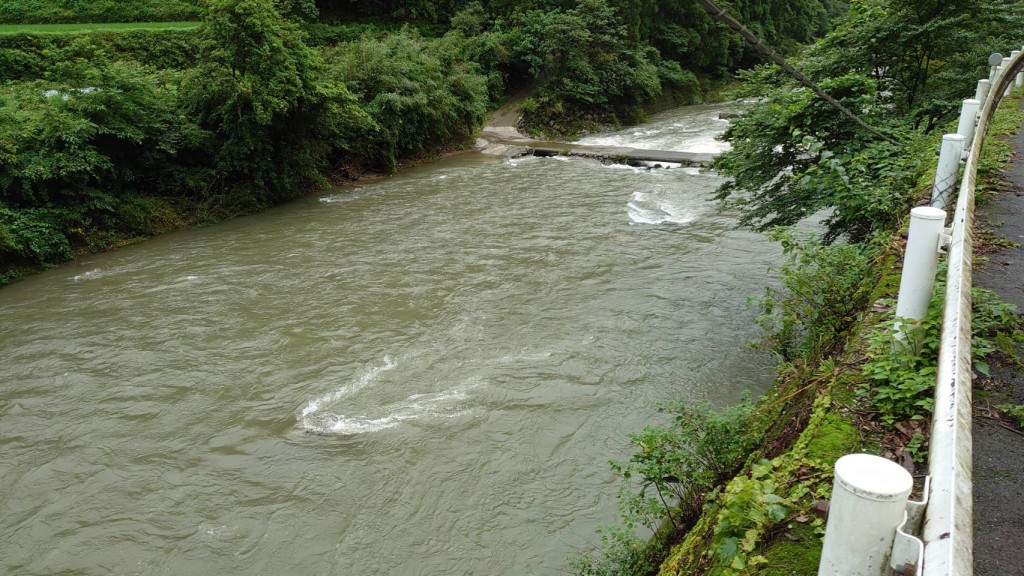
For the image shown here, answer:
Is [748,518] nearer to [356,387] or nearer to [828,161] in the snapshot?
[828,161]

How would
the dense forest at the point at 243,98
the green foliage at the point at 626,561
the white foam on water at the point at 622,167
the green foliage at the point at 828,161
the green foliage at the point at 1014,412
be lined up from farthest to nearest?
the white foam on water at the point at 622,167 → the dense forest at the point at 243,98 → the green foliage at the point at 828,161 → the green foliage at the point at 626,561 → the green foliage at the point at 1014,412

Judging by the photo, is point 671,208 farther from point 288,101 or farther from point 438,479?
point 438,479

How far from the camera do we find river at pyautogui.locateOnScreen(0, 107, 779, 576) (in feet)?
21.2

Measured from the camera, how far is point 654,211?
1698 cm

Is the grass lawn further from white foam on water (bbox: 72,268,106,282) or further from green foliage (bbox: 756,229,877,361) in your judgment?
green foliage (bbox: 756,229,877,361)

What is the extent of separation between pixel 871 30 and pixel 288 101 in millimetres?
14104

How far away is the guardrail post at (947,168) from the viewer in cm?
472

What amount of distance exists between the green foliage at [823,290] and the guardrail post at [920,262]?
6.21ft

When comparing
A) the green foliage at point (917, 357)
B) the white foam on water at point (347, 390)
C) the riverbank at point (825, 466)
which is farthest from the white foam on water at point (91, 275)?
the green foliage at point (917, 357)

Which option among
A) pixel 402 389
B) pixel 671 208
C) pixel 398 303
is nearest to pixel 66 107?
pixel 398 303

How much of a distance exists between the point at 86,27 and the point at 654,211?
83.7 ft

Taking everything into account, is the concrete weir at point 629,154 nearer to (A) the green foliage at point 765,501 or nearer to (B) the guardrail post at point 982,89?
(B) the guardrail post at point 982,89

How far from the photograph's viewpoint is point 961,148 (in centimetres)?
476

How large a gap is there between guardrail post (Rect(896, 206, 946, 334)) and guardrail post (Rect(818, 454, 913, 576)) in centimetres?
181
